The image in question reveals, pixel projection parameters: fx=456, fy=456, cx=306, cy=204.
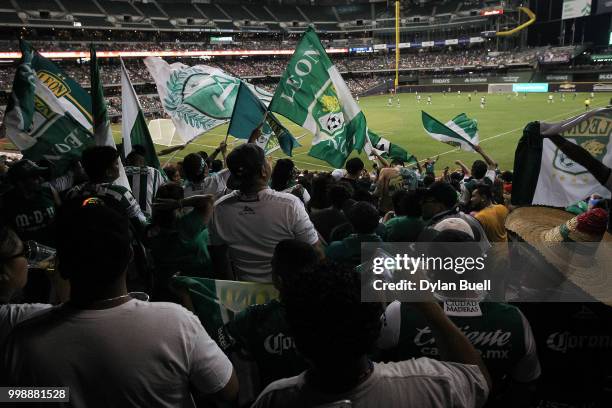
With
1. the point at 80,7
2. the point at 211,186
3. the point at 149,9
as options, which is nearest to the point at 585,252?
the point at 211,186

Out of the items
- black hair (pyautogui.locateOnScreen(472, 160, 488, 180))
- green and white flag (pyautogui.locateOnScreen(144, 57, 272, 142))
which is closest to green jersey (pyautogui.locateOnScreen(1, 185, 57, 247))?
green and white flag (pyautogui.locateOnScreen(144, 57, 272, 142))

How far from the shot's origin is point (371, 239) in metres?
3.95

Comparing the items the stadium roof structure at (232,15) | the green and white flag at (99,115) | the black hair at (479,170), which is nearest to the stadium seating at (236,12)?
the stadium roof structure at (232,15)

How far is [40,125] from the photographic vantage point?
7.30 metres

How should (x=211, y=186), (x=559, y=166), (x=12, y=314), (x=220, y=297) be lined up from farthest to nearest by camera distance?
(x=211, y=186) < (x=559, y=166) < (x=220, y=297) < (x=12, y=314)

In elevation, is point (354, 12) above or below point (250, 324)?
above

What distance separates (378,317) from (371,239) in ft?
7.78

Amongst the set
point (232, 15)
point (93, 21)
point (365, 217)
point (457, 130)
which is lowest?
point (457, 130)

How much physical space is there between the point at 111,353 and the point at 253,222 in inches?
77.7

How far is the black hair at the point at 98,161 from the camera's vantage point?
14.6 feet

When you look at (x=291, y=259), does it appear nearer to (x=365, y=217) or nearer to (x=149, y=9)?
(x=365, y=217)

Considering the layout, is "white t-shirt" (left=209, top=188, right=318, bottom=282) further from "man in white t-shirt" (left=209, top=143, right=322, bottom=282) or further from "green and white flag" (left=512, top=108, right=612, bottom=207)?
"green and white flag" (left=512, top=108, right=612, bottom=207)

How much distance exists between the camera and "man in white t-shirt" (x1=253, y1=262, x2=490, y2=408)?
153 centimetres

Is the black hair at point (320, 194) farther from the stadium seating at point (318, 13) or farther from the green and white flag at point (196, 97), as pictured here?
the stadium seating at point (318, 13)
